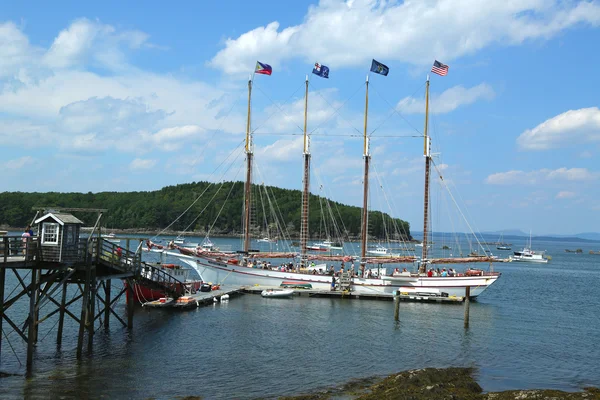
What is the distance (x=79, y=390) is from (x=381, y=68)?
53.3 meters

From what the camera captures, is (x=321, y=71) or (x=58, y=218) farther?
(x=321, y=71)

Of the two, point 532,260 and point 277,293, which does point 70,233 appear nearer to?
point 277,293

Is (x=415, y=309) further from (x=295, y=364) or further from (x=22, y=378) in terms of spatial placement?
(x=22, y=378)

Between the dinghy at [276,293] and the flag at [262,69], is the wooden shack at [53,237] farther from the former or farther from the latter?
the flag at [262,69]

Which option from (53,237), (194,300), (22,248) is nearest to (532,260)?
(194,300)

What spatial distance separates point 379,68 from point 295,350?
42453 millimetres

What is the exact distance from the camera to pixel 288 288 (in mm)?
63125

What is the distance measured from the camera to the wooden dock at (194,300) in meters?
48.3

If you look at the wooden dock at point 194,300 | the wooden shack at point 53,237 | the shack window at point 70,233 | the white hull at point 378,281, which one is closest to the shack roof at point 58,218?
the wooden shack at point 53,237

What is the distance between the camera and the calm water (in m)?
28.1


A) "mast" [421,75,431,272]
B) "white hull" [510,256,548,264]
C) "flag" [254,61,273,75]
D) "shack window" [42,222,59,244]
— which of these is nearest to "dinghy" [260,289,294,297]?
"mast" [421,75,431,272]

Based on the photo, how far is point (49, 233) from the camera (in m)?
30.2

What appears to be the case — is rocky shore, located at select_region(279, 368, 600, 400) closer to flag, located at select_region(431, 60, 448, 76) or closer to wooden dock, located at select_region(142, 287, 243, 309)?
wooden dock, located at select_region(142, 287, 243, 309)


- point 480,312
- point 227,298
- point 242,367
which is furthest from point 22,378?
point 480,312
